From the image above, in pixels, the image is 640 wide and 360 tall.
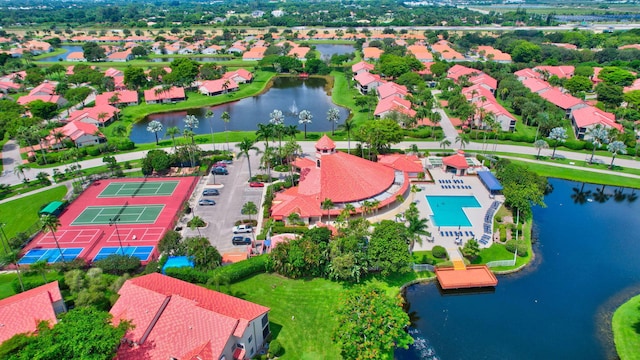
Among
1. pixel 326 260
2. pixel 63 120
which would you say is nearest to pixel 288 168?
pixel 326 260

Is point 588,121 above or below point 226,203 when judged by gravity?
above

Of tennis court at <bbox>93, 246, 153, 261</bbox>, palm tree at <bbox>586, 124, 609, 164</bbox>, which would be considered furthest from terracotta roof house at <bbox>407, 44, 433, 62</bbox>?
tennis court at <bbox>93, 246, 153, 261</bbox>

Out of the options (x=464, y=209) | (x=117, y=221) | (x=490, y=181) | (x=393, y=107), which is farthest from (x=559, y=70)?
(x=117, y=221)

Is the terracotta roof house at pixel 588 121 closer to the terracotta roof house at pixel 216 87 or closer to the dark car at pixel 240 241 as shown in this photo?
the dark car at pixel 240 241

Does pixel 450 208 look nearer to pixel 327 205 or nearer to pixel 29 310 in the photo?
Result: pixel 327 205

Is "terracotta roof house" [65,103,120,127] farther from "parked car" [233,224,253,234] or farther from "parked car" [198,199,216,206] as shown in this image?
"parked car" [233,224,253,234]

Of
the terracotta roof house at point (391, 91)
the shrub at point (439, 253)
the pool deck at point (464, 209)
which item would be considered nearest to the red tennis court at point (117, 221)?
the shrub at point (439, 253)
